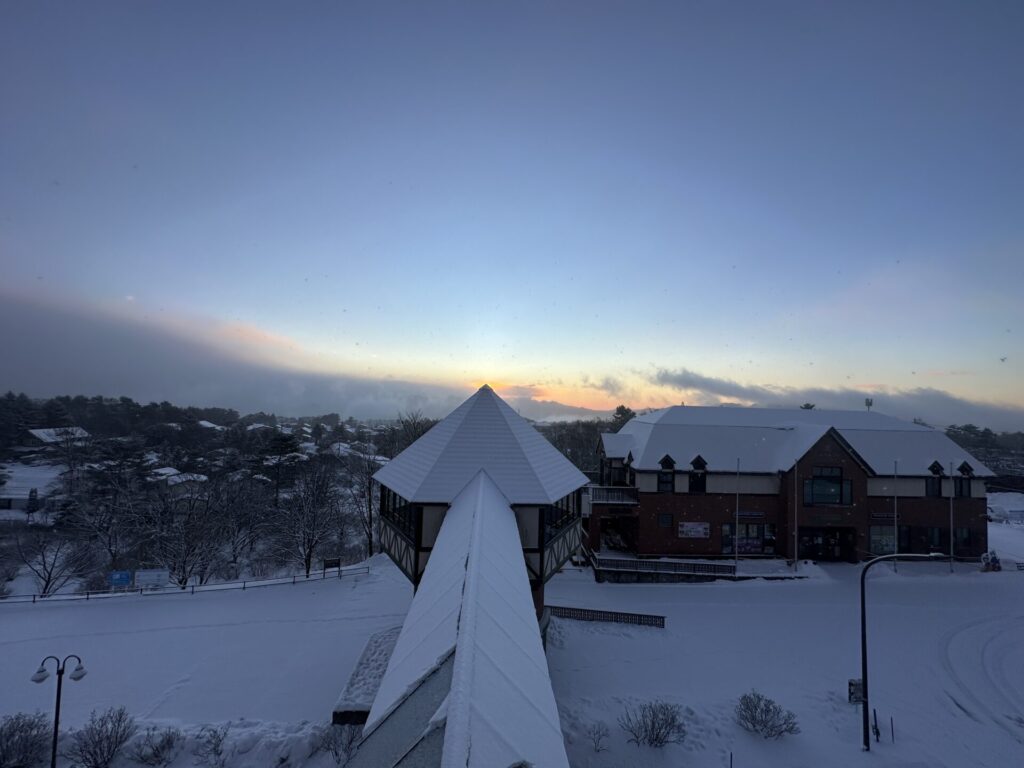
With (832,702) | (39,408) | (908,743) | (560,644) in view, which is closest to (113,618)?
(560,644)

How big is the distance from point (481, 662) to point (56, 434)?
7755 cm

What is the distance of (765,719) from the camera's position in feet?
36.9

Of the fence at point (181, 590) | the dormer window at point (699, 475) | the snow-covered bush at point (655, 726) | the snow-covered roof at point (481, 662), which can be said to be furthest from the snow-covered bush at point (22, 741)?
the dormer window at point (699, 475)

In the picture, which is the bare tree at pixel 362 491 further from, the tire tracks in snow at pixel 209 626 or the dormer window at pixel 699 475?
the dormer window at pixel 699 475

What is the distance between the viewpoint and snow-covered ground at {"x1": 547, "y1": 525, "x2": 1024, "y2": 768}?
11.0 meters

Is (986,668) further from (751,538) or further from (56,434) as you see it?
(56,434)

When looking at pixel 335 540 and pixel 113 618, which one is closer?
pixel 113 618

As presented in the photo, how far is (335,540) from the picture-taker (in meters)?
36.3

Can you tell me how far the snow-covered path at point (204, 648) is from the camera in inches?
476

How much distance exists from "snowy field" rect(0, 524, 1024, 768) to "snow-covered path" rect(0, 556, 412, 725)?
0.07 m

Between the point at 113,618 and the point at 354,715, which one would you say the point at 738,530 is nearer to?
the point at 354,715

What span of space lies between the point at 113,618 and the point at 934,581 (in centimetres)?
3867

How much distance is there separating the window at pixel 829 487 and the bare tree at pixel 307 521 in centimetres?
2936

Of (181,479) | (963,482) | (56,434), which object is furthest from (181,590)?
(56,434)
